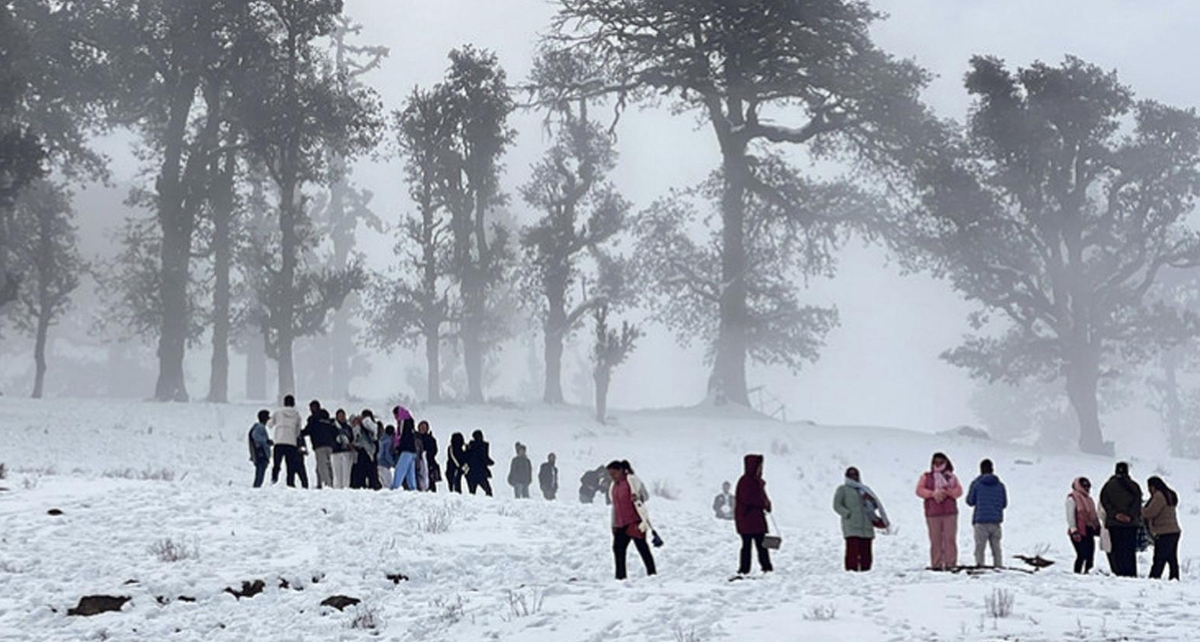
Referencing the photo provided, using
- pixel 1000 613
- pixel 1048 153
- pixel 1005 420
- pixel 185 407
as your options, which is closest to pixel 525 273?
pixel 185 407

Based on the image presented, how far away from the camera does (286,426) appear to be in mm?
20375

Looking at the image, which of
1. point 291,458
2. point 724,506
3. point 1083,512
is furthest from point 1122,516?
point 291,458

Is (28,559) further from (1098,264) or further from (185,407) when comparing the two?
(1098,264)

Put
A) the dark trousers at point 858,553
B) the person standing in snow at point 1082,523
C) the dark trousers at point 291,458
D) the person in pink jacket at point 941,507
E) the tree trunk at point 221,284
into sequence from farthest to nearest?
1. the tree trunk at point 221,284
2. the dark trousers at point 291,458
3. the person standing in snow at point 1082,523
4. the person in pink jacket at point 941,507
5. the dark trousers at point 858,553

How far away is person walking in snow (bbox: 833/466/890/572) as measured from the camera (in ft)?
48.0

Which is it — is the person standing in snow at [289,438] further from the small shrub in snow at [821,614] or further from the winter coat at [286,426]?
the small shrub in snow at [821,614]

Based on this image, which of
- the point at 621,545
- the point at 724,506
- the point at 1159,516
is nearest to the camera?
the point at 621,545

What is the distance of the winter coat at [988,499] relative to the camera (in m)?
15.3

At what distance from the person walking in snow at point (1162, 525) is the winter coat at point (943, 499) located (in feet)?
7.98

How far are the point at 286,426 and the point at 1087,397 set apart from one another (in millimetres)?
30225

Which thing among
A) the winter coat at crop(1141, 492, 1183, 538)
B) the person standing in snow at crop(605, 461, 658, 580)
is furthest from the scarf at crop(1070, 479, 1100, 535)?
the person standing in snow at crop(605, 461, 658, 580)

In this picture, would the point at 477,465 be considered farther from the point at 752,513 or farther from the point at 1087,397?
the point at 1087,397

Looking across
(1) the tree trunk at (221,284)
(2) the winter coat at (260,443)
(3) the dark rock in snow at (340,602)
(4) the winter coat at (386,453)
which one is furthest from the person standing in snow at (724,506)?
(1) the tree trunk at (221,284)

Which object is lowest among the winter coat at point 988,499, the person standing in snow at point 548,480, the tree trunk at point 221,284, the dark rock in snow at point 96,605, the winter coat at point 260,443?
the dark rock in snow at point 96,605
